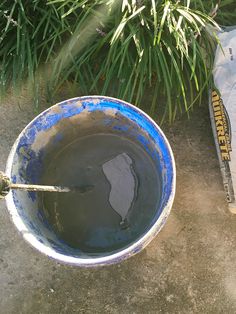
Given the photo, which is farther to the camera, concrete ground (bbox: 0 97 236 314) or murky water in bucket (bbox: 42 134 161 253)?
concrete ground (bbox: 0 97 236 314)

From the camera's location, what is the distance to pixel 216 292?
2168 mm

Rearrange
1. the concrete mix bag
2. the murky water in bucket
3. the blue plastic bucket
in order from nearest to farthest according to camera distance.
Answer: the blue plastic bucket → the murky water in bucket → the concrete mix bag

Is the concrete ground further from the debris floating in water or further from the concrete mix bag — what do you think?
the debris floating in water

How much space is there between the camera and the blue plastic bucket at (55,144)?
1.66m

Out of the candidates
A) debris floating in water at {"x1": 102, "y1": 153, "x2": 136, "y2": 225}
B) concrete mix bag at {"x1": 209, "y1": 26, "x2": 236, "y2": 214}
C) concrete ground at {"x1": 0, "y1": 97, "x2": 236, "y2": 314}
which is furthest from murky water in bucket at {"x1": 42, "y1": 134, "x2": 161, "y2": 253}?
concrete mix bag at {"x1": 209, "y1": 26, "x2": 236, "y2": 214}

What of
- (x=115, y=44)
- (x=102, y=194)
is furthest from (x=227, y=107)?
(x=102, y=194)

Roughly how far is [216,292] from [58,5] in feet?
5.27

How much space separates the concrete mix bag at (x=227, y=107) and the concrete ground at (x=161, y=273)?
0.14m

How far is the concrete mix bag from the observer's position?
213 cm

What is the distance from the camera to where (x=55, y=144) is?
83.2 inches

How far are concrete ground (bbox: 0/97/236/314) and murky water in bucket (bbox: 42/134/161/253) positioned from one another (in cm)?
27

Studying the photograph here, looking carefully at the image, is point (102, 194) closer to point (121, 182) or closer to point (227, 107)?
point (121, 182)

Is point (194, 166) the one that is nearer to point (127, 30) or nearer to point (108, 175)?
point (108, 175)

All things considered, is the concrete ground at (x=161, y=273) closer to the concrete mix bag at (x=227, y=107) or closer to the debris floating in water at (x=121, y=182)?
the concrete mix bag at (x=227, y=107)
